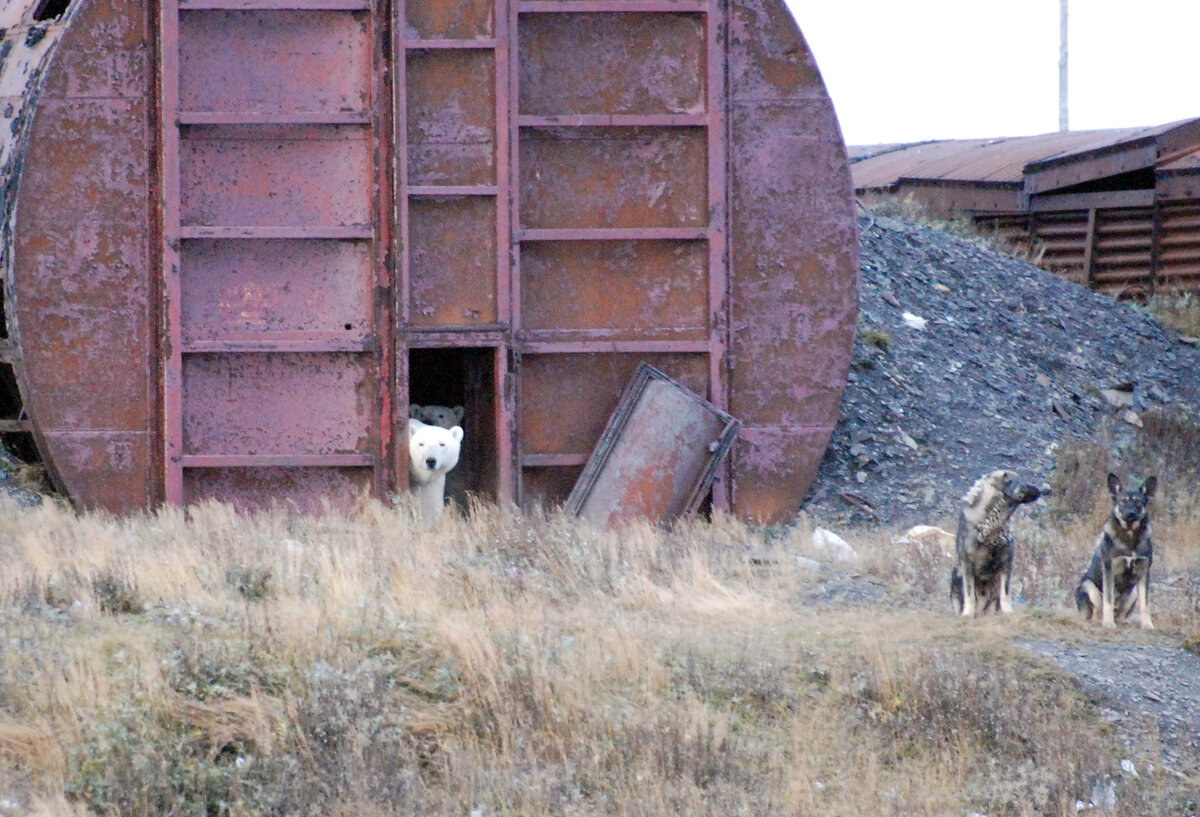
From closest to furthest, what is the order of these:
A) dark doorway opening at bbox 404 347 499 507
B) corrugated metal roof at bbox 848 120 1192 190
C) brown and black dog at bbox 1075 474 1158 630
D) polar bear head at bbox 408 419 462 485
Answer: brown and black dog at bbox 1075 474 1158 630, polar bear head at bbox 408 419 462 485, dark doorway opening at bbox 404 347 499 507, corrugated metal roof at bbox 848 120 1192 190

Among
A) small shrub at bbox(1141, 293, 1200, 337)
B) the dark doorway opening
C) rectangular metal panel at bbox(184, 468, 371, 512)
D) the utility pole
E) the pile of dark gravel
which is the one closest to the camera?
rectangular metal panel at bbox(184, 468, 371, 512)

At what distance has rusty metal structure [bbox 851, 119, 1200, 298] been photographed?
1623cm

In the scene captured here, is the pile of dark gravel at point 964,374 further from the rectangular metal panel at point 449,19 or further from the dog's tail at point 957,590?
the rectangular metal panel at point 449,19

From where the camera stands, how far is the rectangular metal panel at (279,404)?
9.31 m

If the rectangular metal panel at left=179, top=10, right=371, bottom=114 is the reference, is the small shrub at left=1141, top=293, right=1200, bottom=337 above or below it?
below

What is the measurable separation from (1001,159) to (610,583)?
13.3m

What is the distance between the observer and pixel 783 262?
968 cm

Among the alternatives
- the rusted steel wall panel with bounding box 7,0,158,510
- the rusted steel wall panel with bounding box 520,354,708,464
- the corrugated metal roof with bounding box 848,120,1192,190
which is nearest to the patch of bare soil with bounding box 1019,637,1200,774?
the rusted steel wall panel with bounding box 520,354,708,464

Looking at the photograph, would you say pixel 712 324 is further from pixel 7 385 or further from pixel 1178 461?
pixel 7 385

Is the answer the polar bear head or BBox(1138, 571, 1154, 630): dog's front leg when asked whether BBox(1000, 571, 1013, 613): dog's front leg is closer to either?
BBox(1138, 571, 1154, 630): dog's front leg

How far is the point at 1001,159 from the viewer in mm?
18891

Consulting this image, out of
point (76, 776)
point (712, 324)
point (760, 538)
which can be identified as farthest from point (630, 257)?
point (76, 776)

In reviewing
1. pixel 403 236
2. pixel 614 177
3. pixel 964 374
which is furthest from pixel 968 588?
pixel 964 374

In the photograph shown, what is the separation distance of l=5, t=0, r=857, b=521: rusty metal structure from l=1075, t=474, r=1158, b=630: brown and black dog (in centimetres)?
330
